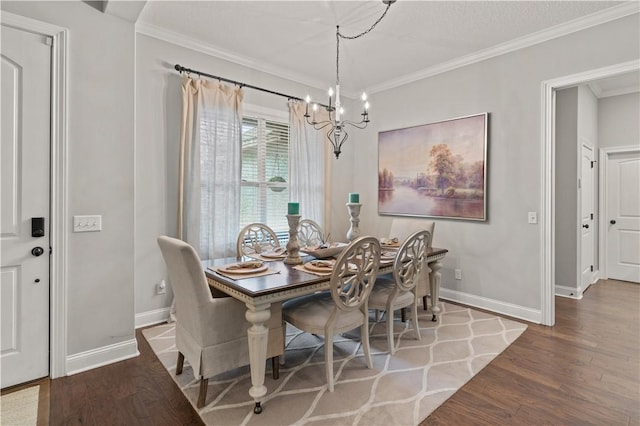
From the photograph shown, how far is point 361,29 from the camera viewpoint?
3088 millimetres

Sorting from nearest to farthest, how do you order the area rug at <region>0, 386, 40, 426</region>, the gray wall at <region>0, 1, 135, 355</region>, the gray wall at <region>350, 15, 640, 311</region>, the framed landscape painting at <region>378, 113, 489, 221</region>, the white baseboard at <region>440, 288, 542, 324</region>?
the area rug at <region>0, 386, 40, 426</region> < the gray wall at <region>0, 1, 135, 355</region> < the gray wall at <region>350, 15, 640, 311</region> < the white baseboard at <region>440, 288, 542, 324</region> < the framed landscape painting at <region>378, 113, 489, 221</region>

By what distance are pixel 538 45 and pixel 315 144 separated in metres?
2.63

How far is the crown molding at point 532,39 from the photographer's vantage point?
2.76 meters

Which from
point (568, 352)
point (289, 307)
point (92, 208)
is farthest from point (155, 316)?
point (568, 352)

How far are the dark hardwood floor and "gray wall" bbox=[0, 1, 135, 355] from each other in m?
0.38

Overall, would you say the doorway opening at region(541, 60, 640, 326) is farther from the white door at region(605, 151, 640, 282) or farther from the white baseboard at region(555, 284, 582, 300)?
the white door at region(605, 151, 640, 282)

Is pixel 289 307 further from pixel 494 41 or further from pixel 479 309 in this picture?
pixel 494 41

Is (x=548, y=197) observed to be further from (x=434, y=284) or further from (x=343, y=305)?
(x=343, y=305)

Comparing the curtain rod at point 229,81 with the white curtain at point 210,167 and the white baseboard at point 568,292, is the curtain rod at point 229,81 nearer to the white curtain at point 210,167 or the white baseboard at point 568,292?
the white curtain at point 210,167

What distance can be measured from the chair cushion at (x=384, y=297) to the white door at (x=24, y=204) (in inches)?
92.7

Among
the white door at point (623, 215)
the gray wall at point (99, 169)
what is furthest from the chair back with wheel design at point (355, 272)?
the white door at point (623, 215)

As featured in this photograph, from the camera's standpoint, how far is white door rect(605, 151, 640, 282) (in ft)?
15.8

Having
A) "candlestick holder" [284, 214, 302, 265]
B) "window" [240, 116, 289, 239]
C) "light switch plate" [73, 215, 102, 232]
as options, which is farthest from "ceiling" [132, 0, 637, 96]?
"candlestick holder" [284, 214, 302, 265]

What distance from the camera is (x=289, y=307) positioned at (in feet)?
7.81
